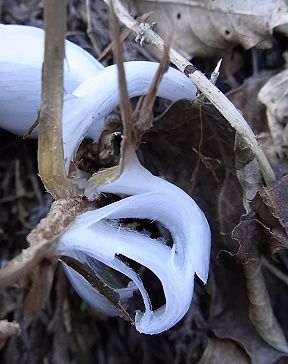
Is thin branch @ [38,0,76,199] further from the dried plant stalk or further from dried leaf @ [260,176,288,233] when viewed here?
dried leaf @ [260,176,288,233]

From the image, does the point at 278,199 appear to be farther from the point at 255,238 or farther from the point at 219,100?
the point at 219,100

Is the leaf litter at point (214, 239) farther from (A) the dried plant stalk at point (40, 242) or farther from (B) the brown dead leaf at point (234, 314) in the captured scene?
(A) the dried plant stalk at point (40, 242)

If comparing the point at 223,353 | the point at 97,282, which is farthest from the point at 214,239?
the point at 97,282

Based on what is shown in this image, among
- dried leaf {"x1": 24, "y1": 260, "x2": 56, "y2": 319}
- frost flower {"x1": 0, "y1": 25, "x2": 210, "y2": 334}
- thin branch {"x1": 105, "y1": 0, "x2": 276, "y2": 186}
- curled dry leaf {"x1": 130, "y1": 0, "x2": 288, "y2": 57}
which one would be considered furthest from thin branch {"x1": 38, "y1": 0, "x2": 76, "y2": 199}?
curled dry leaf {"x1": 130, "y1": 0, "x2": 288, "y2": 57}

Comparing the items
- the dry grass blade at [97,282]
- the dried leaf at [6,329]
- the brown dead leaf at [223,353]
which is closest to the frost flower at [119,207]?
the dry grass blade at [97,282]

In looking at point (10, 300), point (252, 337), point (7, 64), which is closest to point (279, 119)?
point (252, 337)

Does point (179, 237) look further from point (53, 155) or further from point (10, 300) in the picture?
point (10, 300)

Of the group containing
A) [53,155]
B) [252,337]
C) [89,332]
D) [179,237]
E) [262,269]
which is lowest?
[89,332]
